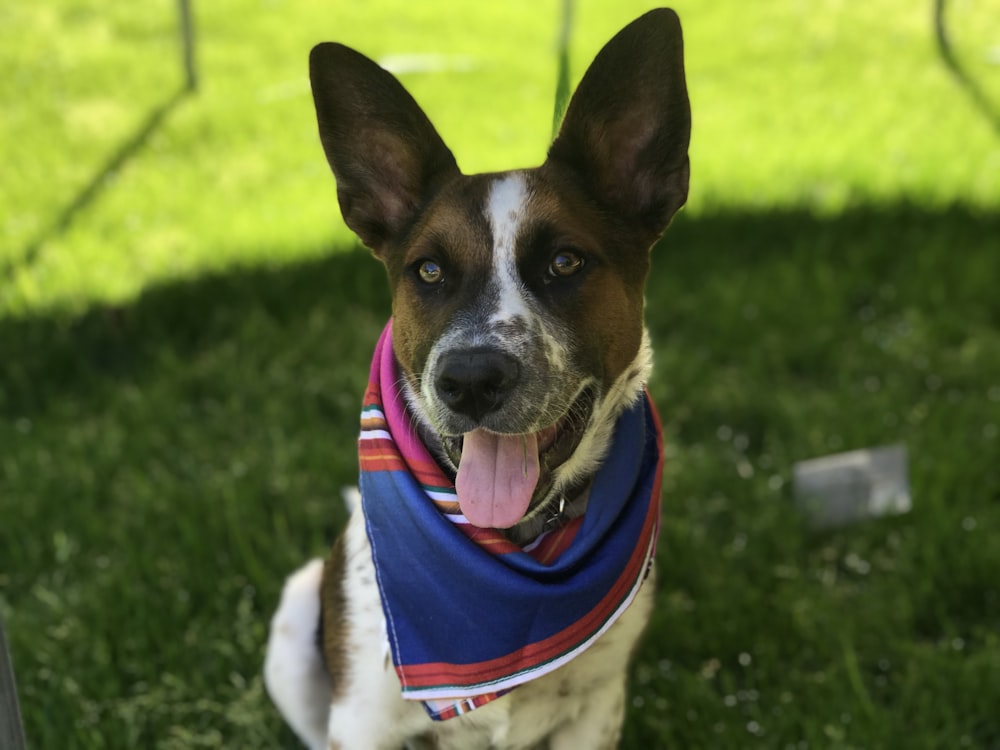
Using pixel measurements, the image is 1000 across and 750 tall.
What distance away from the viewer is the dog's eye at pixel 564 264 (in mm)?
2736

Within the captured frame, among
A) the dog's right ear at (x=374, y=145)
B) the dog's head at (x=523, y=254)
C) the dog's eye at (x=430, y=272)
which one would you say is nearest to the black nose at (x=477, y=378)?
the dog's head at (x=523, y=254)

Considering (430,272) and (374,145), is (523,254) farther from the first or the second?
(374,145)

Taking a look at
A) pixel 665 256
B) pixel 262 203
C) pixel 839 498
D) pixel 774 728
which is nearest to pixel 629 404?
pixel 774 728

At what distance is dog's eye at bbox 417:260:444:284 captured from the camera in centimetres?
279

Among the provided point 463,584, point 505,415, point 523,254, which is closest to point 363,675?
point 463,584

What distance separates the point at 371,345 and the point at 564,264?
3027 mm

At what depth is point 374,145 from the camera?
2951 millimetres

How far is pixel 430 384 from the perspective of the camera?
259cm

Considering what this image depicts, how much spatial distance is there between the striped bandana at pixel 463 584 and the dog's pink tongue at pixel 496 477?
11cm

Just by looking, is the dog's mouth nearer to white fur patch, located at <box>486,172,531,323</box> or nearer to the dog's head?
the dog's head

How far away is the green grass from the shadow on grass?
0.02 meters

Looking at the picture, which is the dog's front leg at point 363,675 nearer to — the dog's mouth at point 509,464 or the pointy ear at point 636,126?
the dog's mouth at point 509,464

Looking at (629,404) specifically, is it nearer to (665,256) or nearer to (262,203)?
(665,256)

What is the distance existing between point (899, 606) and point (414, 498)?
204 centimetres
